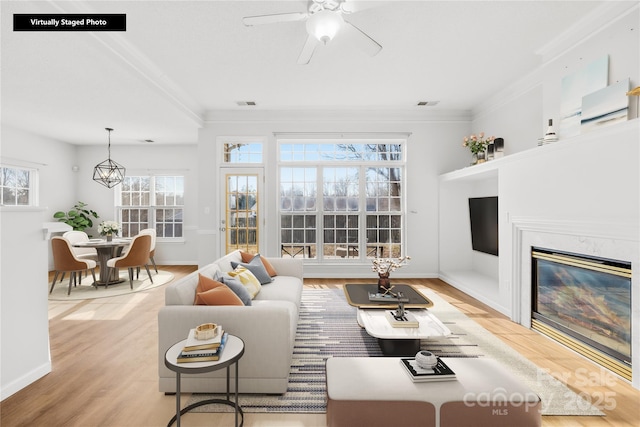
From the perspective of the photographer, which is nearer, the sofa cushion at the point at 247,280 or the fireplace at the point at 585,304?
the fireplace at the point at 585,304

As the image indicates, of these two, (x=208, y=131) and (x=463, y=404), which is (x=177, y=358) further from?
(x=208, y=131)

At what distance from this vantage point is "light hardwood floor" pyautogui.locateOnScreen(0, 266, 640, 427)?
1.82 m

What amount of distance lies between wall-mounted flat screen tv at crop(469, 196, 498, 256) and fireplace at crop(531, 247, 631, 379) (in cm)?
124

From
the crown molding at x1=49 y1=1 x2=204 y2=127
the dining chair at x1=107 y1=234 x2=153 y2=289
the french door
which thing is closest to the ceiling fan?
the crown molding at x1=49 y1=1 x2=204 y2=127

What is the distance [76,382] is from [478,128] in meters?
6.04

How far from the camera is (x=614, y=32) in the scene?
2.70 metres

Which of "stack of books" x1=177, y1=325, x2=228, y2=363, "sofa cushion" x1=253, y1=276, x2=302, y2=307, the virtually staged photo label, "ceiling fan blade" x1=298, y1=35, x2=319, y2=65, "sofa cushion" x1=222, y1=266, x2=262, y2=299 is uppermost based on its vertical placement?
the virtually staged photo label

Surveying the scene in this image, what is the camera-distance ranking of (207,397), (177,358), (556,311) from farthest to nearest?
(556,311), (207,397), (177,358)

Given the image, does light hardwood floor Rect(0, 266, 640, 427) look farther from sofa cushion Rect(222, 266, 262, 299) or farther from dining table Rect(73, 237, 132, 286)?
dining table Rect(73, 237, 132, 286)

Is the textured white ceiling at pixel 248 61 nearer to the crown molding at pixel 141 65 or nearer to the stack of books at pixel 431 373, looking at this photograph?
the crown molding at pixel 141 65

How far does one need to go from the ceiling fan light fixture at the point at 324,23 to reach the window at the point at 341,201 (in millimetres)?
3230

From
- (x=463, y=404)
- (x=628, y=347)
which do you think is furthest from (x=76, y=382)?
(x=628, y=347)

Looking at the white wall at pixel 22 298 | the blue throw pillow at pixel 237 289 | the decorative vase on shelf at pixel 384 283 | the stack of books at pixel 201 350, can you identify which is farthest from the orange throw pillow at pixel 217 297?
the decorative vase on shelf at pixel 384 283

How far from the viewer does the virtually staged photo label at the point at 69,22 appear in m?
2.45
